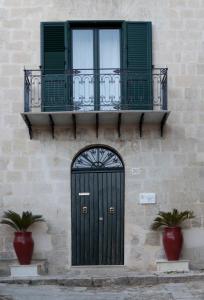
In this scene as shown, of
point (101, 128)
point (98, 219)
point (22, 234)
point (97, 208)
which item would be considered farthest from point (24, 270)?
point (101, 128)

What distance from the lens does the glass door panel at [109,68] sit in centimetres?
1421

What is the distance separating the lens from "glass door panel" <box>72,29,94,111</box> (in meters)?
14.2

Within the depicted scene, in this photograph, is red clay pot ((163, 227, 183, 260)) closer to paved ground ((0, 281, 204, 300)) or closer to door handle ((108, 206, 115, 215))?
paved ground ((0, 281, 204, 300))

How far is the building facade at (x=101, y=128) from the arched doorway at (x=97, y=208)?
23mm

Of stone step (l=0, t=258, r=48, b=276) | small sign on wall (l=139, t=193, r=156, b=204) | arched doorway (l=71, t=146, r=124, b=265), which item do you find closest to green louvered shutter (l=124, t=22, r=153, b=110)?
arched doorway (l=71, t=146, r=124, b=265)

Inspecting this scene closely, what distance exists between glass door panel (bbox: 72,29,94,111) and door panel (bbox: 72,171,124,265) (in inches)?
65.2

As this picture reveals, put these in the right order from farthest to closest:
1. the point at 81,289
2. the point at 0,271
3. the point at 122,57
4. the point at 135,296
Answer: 1. the point at 122,57
2. the point at 0,271
3. the point at 81,289
4. the point at 135,296

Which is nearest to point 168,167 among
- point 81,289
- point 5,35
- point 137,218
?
point 137,218

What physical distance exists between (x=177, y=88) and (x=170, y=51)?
87 centimetres

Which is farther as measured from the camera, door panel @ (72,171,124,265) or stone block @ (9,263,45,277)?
door panel @ (72,171,124,265)

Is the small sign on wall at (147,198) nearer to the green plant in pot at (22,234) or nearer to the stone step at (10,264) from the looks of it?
the green plant in pot at (22,234)

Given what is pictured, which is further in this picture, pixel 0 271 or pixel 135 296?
pixel 0 271

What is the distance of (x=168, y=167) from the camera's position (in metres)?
A: 14.2

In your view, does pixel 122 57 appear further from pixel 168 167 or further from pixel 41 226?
pixel 41 226
